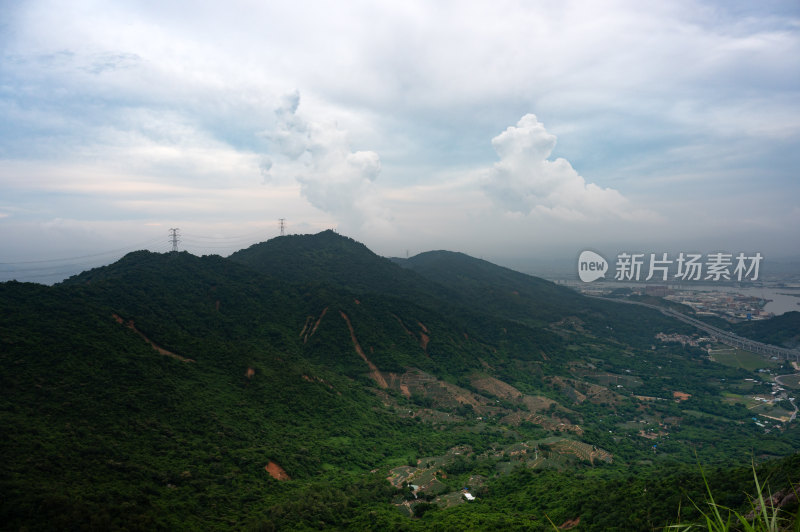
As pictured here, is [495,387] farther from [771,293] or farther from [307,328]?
[771,293]

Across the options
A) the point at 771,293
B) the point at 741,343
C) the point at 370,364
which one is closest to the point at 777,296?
the point at 771,293

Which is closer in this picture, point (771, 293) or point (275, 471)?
point (275, 471)

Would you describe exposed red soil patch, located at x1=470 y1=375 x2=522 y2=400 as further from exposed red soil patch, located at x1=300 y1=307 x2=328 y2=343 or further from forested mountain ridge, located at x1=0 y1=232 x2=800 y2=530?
exposed red soil patch, located at x1=300 y1=307 x2=328 y2=343

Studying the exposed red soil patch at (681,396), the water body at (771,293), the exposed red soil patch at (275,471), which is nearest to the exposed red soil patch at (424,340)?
the exposed red soil patch at (275,471)

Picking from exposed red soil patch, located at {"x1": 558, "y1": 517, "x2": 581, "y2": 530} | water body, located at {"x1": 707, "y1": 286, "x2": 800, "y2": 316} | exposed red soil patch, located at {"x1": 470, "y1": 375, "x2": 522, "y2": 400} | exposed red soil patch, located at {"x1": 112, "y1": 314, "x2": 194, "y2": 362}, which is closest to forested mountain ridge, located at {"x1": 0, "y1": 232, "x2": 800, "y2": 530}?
exposed red soil patch, located at {"x1": 112, "y1": 314, "x2": 194, "y2": 362}

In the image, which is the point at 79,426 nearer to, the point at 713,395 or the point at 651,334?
the point at 713,395

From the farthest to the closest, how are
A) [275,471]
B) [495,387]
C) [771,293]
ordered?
[771,293]
[495,387]
[275,471]

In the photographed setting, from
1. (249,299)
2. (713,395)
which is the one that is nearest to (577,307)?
(713,395)
